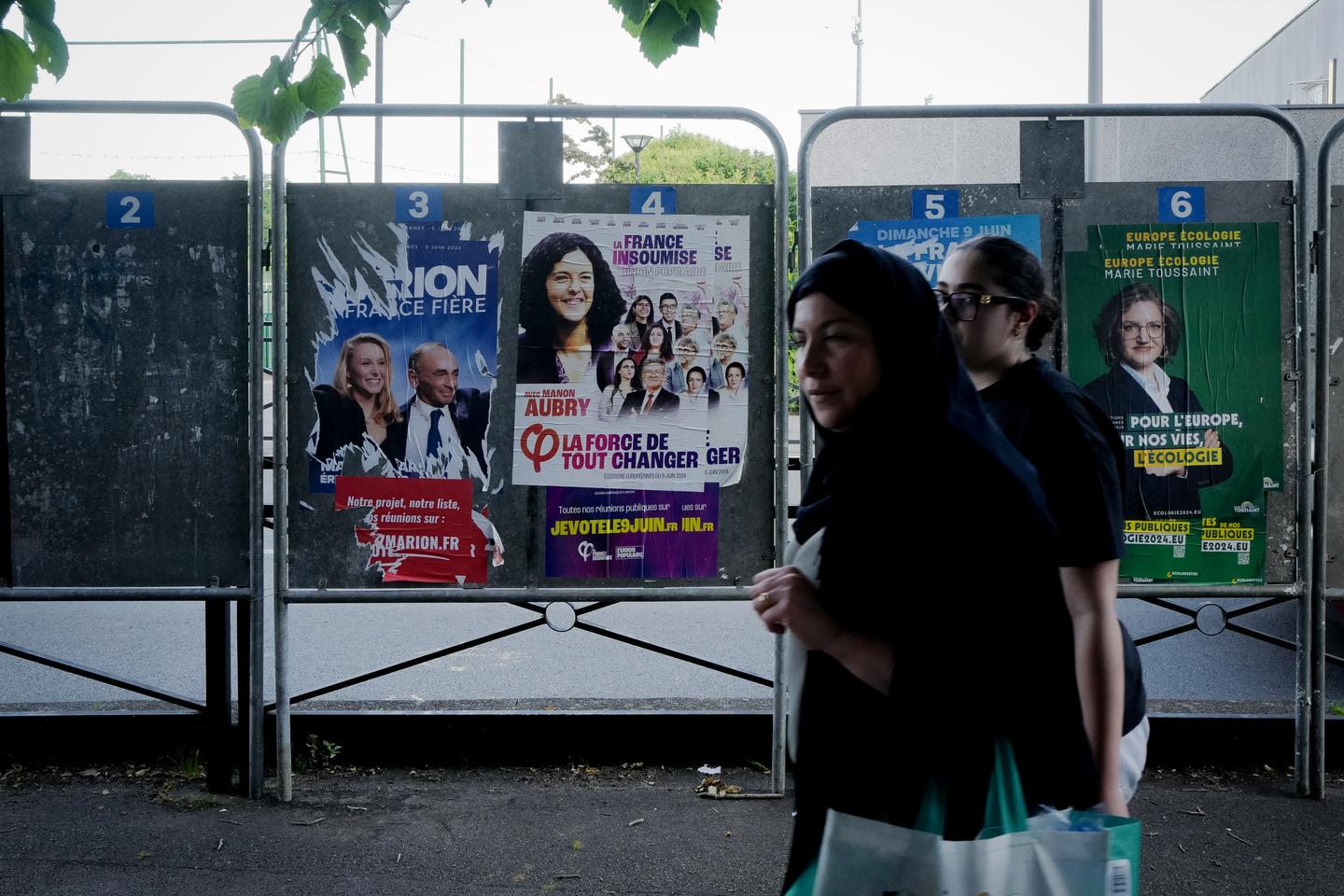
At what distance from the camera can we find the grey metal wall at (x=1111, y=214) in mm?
4477

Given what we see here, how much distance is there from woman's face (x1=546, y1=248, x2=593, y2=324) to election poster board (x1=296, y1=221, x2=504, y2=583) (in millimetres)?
203

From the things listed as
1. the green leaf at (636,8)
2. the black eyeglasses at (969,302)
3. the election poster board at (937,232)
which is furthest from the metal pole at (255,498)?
the black eyeglasses at (969,302)

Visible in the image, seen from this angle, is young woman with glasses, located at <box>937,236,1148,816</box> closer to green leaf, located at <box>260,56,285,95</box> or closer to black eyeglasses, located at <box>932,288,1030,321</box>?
black eyeglasses, located at <box>932,288,1030,321</box>

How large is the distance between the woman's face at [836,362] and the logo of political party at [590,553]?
2758mm

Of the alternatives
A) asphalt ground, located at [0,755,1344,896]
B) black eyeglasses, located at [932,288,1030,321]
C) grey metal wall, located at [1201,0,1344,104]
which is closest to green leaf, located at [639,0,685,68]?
black eyeglasses, located at [932,288,1030,321]

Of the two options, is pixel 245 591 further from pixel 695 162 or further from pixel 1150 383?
pixel 695 162

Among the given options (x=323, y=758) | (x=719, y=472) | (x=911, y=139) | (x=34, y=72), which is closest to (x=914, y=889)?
(x=34, y=72)

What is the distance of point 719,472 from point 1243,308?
1.97 metres

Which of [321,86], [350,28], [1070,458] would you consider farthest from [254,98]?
[1070,458]

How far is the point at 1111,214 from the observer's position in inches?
177

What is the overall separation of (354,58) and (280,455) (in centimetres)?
169

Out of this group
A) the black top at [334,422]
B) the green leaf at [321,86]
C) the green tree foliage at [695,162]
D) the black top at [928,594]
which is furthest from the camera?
the green tree foliage at [695,162]

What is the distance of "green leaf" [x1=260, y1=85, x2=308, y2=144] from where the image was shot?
3.12m

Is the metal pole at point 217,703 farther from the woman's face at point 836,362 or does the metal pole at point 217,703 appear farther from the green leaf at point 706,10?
the woman's face at point 836,362
